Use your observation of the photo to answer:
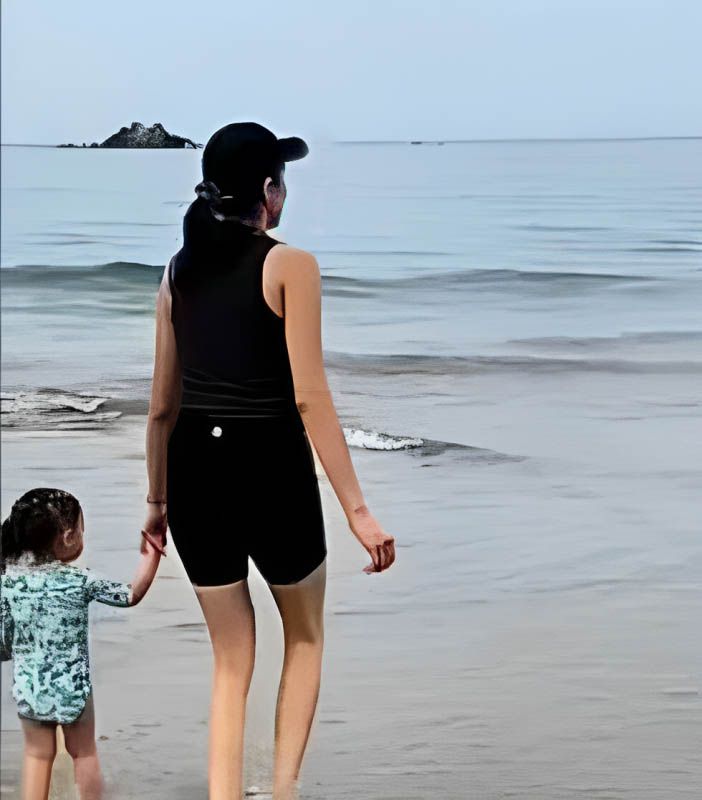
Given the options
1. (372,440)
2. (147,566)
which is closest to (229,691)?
(147,566)

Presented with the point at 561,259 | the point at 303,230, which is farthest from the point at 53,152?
the point at 561,259

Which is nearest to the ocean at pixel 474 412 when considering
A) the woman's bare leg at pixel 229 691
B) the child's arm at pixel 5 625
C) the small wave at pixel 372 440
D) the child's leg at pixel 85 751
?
the small wave at pixel 372 440

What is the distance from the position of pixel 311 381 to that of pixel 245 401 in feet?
0.44

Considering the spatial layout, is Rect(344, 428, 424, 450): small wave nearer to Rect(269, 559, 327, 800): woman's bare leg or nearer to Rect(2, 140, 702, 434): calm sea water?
Rect(2, 140, 702, 434): calm sea water

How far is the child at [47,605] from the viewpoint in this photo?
2.88 m

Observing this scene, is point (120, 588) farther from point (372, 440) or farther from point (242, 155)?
point (372, 440)

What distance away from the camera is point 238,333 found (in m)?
2.89

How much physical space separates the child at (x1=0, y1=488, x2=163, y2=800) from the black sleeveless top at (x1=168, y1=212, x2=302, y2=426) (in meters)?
0.35

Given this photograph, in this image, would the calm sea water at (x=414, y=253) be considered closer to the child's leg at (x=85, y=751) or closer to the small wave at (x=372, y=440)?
the small wave at (x=372, y=440)

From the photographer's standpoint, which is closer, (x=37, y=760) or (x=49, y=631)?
(x=49, y=631)

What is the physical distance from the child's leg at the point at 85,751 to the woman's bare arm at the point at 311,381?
25.1 inches

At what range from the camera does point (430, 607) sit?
3676 millimetres

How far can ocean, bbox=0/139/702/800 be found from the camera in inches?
133

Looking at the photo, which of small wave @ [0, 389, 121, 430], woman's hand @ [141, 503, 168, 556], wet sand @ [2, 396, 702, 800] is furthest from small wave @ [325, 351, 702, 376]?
woman's hand @ [141, 503, 168, 556]
